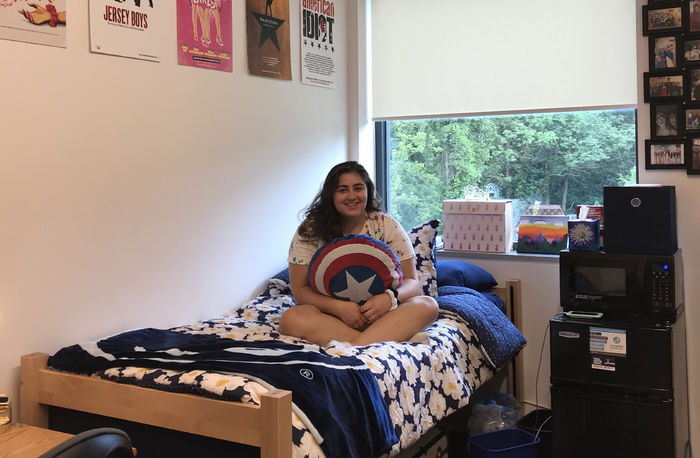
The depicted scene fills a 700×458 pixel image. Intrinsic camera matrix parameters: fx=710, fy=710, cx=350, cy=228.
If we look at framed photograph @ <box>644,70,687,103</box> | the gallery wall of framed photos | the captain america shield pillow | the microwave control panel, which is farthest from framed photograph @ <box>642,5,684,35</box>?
the captain america shield pillow

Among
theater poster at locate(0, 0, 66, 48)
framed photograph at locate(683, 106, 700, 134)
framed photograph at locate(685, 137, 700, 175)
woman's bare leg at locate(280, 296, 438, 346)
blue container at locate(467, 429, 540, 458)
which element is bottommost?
blue container at locate(467, 429, 540, 458)

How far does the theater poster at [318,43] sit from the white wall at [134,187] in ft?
0.23

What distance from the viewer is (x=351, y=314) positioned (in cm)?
271

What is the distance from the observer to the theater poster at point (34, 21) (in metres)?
2.22

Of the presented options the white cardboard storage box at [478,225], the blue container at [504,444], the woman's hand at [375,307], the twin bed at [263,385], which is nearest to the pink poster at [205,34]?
the twin bed at [263,385]

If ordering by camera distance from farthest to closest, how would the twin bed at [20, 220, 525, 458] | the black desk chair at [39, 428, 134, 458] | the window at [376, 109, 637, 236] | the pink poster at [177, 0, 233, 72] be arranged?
the window at [376, 109, 637, 236] → the pink poster at [177, 0, 233, 72] → the twin bed at [20, 220, 525, 458] → the black desk chair at [39, 428, 134, 458]

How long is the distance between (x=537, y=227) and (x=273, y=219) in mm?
1295

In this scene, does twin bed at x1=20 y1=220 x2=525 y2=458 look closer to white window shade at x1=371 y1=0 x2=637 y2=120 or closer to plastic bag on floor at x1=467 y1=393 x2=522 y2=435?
plastic bag on floor at x1=467 y1=393 x2=522 y2=435

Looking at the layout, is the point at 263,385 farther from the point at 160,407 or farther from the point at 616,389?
the point at 616,389

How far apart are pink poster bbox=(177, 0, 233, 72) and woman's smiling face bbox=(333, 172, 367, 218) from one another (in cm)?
73

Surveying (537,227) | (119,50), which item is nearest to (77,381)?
(119,50)

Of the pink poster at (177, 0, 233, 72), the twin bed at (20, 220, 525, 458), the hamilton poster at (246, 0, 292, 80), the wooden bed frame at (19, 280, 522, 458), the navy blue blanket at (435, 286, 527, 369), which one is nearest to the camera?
the wooden bed frame at (19, 280, 522, 458)

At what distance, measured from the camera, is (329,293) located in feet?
9.19

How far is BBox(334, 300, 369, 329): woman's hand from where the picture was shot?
2.71 m
